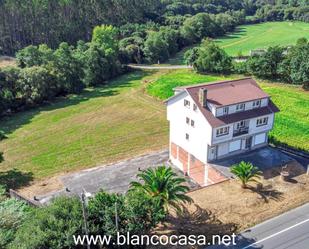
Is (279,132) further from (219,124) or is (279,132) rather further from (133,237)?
(133,237)

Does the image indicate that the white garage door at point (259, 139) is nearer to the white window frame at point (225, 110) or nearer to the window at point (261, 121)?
the window at point (261, 121)

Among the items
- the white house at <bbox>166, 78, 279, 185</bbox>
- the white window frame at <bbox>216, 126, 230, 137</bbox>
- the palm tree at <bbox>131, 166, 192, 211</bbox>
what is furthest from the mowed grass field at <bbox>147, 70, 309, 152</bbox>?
the palm tree at <bbox>131, 166, 192, 211</bbox>

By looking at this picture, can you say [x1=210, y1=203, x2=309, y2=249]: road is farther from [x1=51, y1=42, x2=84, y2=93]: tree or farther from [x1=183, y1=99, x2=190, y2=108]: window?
[x1=51, y1=42, x2=84, y2=93]: tree

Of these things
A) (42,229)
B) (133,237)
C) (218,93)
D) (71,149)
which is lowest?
(71,149)

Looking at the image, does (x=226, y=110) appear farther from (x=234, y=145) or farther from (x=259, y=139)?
(x=259, y=139)

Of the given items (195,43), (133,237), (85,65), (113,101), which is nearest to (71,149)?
(113,101)

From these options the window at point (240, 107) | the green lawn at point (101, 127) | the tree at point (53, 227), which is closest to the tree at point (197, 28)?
the green lawn at point (101, 127)

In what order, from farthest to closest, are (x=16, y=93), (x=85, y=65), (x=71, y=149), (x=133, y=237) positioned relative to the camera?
1. (x=85, y=65)
2. (x=16, y=93)
3. (x=71, y=149)
4. (x=133, y=237)

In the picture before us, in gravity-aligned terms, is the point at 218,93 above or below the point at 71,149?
above

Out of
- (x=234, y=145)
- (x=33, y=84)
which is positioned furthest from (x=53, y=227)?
(x=33, y=84)
